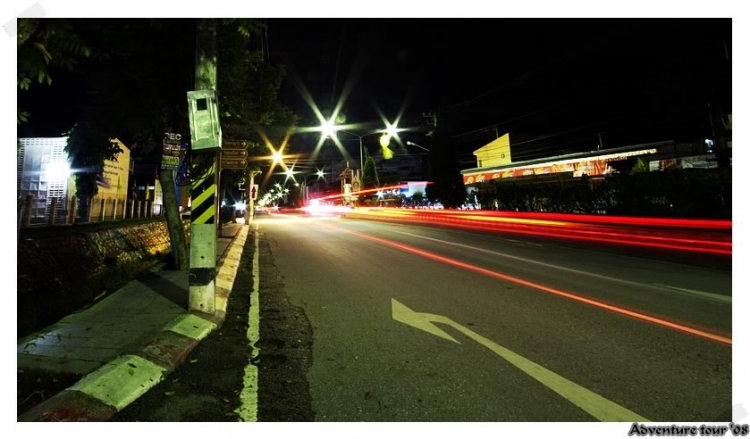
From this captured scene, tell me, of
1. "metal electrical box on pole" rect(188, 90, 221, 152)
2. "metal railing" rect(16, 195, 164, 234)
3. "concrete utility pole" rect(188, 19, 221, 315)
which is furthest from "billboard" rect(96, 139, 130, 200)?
"metal electrical box on pole" rect(188, 90, 221, 152)

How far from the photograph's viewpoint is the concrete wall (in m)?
6.30

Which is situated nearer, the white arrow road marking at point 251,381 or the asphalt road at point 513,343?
the white arrow road marking at point 251,381

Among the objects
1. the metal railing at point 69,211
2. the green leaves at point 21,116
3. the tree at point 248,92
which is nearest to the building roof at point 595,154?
the tree at point 248,92

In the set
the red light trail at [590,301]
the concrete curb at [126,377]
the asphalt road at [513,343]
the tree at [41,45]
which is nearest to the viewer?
the tree at [41,45]

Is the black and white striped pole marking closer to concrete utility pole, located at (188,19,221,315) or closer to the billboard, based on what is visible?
concrete utility pole, located at (188,19,221,315)

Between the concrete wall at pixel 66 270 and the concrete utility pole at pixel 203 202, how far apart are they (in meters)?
2.12

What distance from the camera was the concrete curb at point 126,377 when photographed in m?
3.14

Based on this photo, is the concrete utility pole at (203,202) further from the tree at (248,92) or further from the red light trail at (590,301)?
the red light trail at (590,301)

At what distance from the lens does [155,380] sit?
3.74m

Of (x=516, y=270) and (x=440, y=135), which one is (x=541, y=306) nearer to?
(x=516, y=270)

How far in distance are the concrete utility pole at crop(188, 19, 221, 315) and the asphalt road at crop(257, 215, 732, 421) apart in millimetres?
927

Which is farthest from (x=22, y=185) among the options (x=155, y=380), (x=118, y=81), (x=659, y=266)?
(x=659, y=266)

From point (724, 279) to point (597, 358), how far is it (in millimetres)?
6866

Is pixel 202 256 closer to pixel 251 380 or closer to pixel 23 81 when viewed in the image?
pixel 251 380
